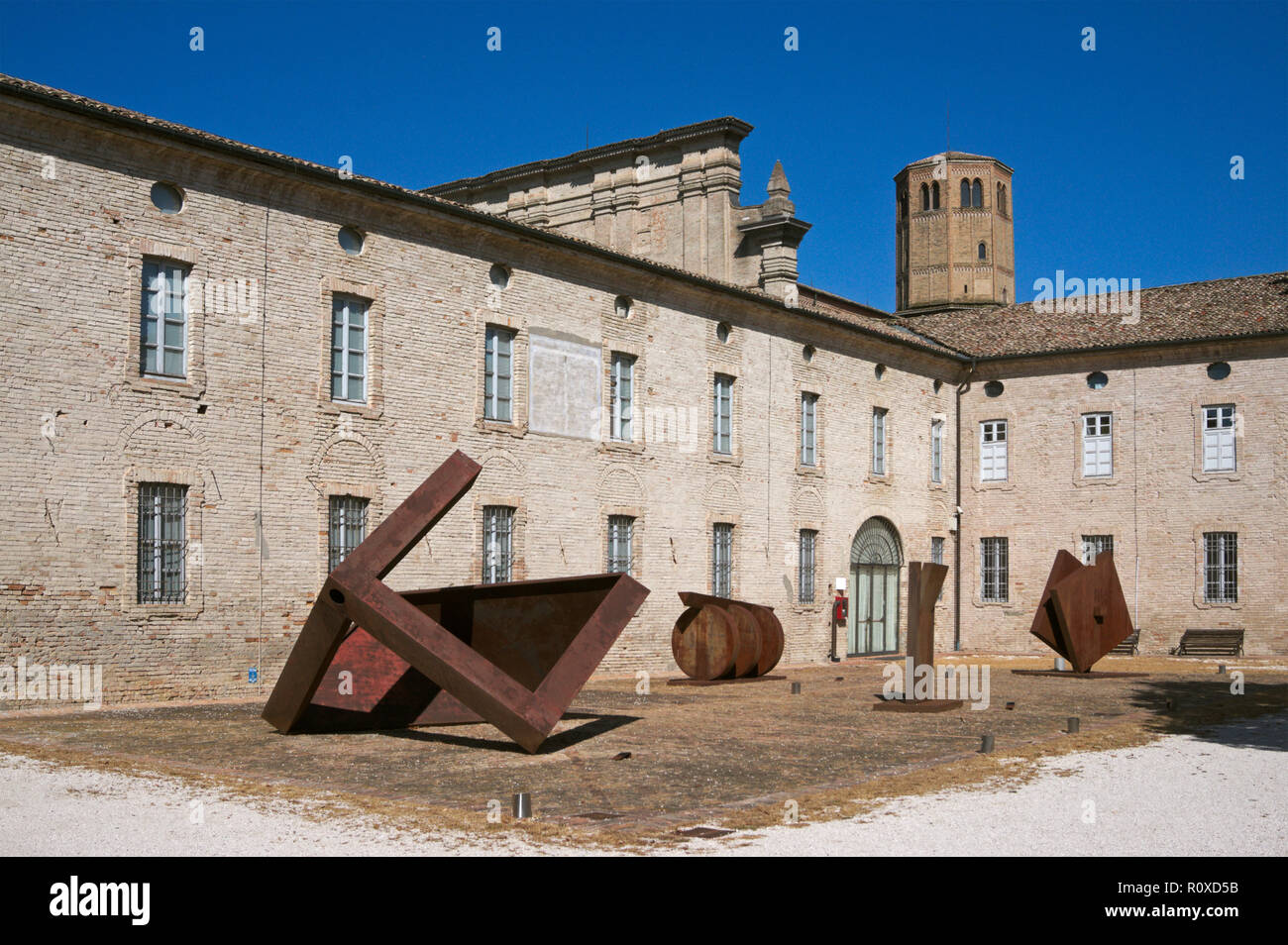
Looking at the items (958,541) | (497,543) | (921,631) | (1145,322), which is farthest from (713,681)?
(1145,322)

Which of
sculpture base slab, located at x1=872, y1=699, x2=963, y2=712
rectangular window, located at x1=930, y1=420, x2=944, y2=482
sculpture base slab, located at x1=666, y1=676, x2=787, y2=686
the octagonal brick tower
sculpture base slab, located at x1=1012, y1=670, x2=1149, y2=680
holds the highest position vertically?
the octagonal brick tower

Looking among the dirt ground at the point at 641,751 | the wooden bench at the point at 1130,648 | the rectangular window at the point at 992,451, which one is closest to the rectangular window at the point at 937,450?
the rectangular window at the point at 992,451

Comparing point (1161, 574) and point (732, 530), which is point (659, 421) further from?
point (1161, 574)

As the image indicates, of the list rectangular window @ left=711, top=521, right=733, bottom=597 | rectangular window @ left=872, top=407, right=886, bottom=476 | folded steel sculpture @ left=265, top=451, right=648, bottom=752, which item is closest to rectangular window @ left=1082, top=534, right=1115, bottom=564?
rectangular window @ left=872, top=407, right=886, bottom=476

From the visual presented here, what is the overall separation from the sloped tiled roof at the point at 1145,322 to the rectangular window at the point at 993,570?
4.77 metres

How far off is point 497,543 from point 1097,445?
1696cm

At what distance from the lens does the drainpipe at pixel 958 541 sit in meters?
32.2

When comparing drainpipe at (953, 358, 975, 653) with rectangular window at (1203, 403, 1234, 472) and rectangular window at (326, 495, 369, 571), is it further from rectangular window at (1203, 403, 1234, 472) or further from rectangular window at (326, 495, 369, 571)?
rectangular window at (326, 495, 369, 571)

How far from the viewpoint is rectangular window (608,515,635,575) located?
22.6 m

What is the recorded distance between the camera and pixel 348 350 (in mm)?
18500

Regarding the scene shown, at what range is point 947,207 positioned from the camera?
5816 cm

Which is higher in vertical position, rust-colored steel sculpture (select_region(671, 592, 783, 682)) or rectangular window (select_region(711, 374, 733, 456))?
rectangular window (select_region(711, 374, 733, 456))

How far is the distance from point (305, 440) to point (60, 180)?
4.53 meters
